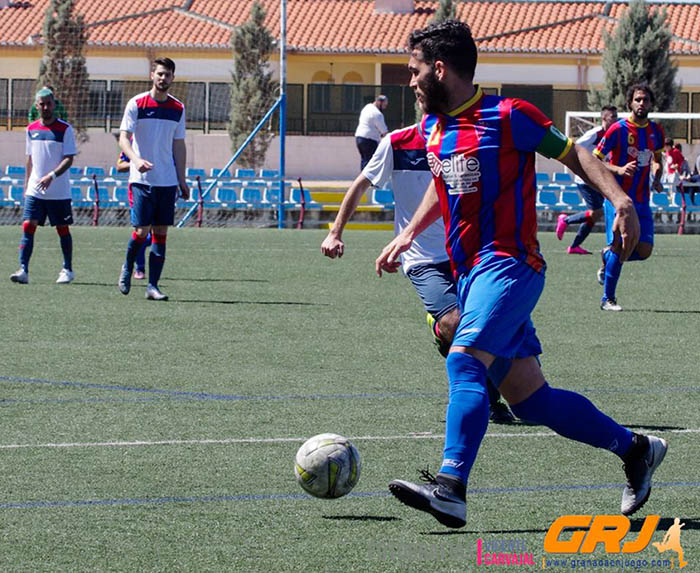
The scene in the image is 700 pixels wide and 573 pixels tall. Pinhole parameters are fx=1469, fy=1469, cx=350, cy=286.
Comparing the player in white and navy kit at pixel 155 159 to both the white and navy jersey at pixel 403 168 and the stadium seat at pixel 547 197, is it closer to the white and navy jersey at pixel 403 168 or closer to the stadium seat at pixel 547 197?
the white and navy jersey at pixel 403 168

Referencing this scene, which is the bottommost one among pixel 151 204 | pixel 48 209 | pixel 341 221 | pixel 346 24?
pixel 48 209

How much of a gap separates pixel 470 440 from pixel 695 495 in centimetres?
116

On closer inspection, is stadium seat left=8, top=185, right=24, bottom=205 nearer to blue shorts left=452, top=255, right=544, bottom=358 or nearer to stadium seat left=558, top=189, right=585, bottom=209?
stadium seat left=558, top=189, right=585, bottom=209

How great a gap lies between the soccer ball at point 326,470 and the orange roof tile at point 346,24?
160 ft

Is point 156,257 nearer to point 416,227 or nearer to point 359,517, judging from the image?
point 416,227

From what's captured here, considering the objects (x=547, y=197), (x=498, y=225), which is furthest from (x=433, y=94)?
(x=547, y=197)

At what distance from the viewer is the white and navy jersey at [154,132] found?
43.8ft

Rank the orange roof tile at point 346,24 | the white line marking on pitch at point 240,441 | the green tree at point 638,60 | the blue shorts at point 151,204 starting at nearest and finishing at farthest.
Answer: the white line marking on pitch at point 240,441 < the blue shorts at point 151,204 < the green tree at point 638,60 < the orange roof tile at point 346,24

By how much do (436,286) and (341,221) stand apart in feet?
2.26

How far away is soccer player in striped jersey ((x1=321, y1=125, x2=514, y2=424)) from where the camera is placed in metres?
6.97

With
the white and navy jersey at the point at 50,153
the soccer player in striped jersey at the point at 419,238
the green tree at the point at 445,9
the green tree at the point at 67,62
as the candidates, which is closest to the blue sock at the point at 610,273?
the soccer player in striped jersey at the point at 419,238

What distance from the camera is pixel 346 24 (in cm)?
5847

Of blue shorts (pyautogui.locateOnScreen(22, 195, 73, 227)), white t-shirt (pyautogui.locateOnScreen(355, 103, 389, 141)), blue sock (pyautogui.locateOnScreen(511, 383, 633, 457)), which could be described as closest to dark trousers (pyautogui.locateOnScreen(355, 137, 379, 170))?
white t-shirt (pyautogui.locateOnScreen(355, 103, 389, 141))

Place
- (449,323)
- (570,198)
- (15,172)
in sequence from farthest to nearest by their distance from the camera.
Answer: (15,172)
(570,198)
(449,323)
